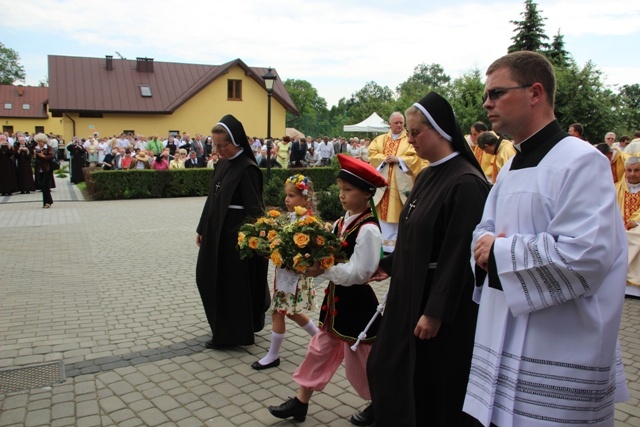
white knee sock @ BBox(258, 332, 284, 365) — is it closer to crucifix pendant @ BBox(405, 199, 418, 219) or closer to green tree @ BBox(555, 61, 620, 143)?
crucifix pendant @ BBox(405, 199, 418, 219)

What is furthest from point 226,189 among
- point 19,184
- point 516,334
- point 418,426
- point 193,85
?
point 193,85

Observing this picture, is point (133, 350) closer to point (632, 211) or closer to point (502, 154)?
point (502, 154)

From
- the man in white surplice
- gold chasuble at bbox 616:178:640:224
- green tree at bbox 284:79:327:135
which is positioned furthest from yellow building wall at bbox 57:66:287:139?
the man in white surplice

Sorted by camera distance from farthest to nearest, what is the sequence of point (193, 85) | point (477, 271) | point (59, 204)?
point (193, 85), point (59, 204), point (477, 271)

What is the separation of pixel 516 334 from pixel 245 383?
2866 millimetres

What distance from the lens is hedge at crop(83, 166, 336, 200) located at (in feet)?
61.1

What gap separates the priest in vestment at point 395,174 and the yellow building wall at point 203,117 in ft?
106

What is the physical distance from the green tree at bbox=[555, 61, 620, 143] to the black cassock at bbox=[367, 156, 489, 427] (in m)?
23.5

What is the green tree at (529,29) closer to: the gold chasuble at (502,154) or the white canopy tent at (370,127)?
the white canopy tent at (370,127)

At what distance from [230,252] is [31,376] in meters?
2.00

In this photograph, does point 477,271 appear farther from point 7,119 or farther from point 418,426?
point 7,119

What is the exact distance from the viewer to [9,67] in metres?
86.2

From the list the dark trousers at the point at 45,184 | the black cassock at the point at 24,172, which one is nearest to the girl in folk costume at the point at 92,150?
the black cassock at the point at 24,172

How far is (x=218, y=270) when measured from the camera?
206 inches
